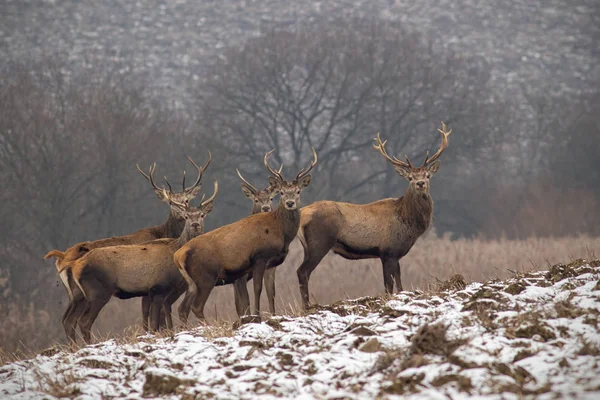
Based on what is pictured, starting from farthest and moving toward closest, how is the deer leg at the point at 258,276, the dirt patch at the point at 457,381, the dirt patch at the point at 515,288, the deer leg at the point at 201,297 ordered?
the deer leg at the point at 201,297 < the deer leg at the point at 258,276 < the dirt patch at the point at 515,288 < the dirt patch at the point at 457,381

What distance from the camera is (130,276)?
38.6 feet

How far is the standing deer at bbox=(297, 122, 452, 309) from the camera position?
12.2 meters

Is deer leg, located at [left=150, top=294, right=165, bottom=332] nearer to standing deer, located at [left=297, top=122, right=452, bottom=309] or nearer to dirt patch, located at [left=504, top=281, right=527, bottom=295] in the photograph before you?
standing deer, located at [left=297, top=122, right=452, bottom=309]

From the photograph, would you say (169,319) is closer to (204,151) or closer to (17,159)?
(17,159)

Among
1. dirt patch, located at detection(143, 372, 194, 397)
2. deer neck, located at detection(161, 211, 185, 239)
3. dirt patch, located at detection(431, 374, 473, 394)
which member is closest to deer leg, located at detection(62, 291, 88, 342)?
deer neck, located at detection(161, 211, 185, 239)

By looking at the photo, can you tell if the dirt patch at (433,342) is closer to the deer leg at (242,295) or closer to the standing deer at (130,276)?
the deer leg at (242,295)

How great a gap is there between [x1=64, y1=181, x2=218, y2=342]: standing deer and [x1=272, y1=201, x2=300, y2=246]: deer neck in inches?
45.4

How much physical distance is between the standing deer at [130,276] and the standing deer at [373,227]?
1.48 meters

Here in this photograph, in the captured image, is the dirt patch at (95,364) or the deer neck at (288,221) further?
the deer neck at (288,221)

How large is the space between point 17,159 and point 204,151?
267 inches

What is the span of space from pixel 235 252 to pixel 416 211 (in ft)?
9.00

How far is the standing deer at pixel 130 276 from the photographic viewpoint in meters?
11.6

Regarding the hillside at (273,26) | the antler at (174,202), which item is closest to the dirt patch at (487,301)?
the antler at (174,202)

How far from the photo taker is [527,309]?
8.15 meters
